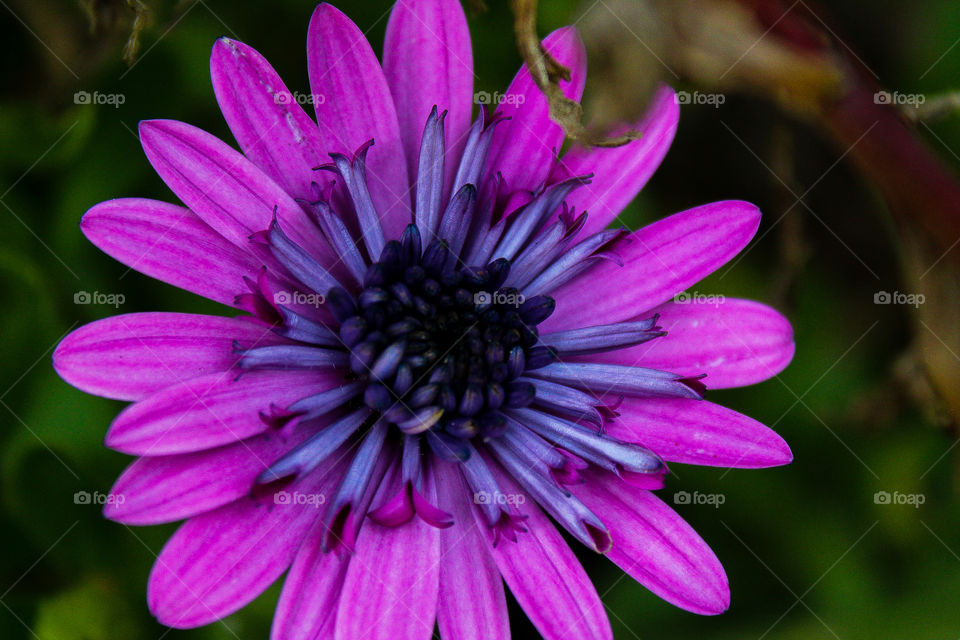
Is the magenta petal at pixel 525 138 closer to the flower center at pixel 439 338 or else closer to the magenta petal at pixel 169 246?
the flower center at pixel 439 338

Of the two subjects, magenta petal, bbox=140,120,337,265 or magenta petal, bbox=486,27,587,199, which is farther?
magenta petal, bbox=486,27,587,199

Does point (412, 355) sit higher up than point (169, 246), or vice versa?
point (169, 246)

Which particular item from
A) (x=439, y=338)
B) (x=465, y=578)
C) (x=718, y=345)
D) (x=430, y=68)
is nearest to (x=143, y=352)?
(x=439, y=338)

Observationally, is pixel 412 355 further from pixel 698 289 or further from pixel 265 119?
pixel 698 289

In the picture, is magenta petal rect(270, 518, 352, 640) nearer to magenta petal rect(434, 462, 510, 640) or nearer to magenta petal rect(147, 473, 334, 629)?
magenta petal rect(147, 473, 334, 629)

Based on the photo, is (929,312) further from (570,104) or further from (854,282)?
(570,104)

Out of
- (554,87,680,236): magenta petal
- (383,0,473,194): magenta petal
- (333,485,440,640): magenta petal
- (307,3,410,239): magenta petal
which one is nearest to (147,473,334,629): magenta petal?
(333,485,440,640): magenta petal

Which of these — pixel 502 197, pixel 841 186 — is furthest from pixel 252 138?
pixel 841 186
